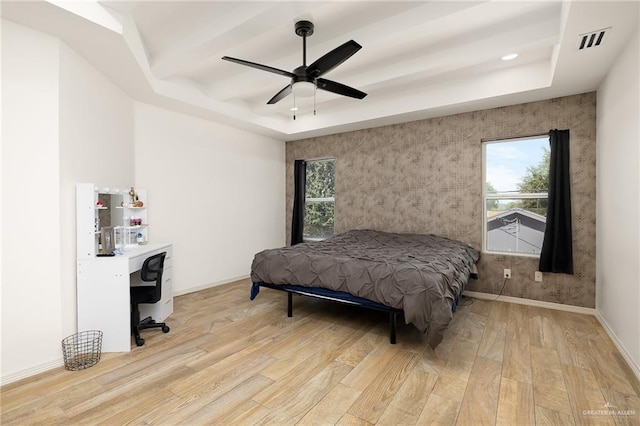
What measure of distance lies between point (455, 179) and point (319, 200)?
7.85ft

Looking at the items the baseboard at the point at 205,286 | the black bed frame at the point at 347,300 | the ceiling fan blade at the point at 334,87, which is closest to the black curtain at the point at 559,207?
the black bed frame at the point at 347,300

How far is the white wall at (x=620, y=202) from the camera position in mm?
2203

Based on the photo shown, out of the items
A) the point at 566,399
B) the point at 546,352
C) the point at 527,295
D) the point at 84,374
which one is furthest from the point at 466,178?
the point at 84,374

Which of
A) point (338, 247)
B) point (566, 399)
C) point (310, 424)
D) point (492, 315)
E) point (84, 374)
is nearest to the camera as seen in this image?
point (310, 424)

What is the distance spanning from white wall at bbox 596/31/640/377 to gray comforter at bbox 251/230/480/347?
1177 mm

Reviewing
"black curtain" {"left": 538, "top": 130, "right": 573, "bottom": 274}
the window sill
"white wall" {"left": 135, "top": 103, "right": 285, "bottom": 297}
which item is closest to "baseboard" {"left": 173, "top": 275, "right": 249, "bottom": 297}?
"white wall" {"left": 135, "top": 103, "right": 285, "bottom": 297}

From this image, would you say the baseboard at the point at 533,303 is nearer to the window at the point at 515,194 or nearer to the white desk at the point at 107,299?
the window at the point at 515,194

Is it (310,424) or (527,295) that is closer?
(310,424)

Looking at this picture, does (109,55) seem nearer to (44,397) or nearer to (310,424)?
(44,397)

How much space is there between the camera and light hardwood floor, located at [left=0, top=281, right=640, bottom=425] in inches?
68.1

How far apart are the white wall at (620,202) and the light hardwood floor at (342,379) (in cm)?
27

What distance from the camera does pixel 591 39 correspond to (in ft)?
7.47

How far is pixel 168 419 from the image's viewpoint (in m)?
1.69

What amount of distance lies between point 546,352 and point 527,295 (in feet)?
4.73
